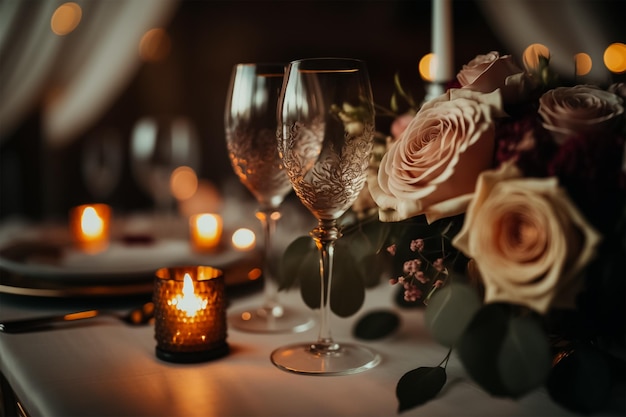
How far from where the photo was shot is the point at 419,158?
0.72 meters

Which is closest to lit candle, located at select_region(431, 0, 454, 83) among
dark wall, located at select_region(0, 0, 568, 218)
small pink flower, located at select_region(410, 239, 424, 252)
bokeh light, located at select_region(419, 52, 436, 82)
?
bokeh light, located at select_region(419, 52, 436, 82)

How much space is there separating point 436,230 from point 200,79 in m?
3.66

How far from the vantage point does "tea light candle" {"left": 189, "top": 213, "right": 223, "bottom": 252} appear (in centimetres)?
138

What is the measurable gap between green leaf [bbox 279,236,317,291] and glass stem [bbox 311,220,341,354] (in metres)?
0.07

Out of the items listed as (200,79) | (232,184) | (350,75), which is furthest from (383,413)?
(200,79)

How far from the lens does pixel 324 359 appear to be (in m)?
0.83

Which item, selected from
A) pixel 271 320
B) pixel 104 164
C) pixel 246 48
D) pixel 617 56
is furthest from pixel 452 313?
pixel 246 48

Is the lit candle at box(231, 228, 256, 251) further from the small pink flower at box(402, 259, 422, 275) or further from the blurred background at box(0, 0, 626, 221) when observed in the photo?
the blurred background at box(0, 0, 626, 221)

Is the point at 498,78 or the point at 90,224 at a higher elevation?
the point at 498,78

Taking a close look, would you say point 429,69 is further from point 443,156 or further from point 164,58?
point 164,58

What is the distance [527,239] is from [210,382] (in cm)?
37

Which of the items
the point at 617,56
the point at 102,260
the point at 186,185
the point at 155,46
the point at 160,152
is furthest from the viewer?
the point at 155,46

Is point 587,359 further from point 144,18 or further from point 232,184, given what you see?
point 144,18

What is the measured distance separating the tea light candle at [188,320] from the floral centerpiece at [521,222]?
24 cm
